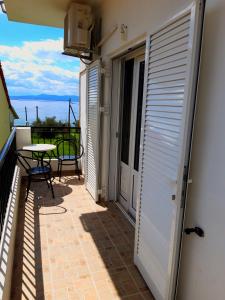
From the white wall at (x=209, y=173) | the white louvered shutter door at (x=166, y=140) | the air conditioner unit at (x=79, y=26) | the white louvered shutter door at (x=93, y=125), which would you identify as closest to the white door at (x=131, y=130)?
the white louvered shutter door at (x=93, y=125)

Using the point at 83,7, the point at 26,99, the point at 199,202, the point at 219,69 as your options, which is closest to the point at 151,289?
the point at 199,202

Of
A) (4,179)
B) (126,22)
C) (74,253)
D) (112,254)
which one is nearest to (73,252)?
(74,253)

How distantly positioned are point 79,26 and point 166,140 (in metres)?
2.31

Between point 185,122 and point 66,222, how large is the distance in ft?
6.97

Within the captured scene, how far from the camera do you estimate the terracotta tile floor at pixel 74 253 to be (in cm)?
177

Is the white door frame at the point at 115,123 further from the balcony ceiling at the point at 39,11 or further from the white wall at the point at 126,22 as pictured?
the balcony ceiling at the point at 39,11

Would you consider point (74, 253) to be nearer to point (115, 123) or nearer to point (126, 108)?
point (115, 123)

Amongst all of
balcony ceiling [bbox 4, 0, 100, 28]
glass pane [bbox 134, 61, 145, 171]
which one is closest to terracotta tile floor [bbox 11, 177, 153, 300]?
glass pane [bbox 134, 61, 145, 171]

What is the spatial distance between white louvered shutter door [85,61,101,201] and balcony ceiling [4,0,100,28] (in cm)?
93

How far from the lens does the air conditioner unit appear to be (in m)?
2.92

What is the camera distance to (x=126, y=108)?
301 centimetres

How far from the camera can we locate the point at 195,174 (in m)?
1.34

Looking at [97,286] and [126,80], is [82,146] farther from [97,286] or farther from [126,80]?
[97,286]

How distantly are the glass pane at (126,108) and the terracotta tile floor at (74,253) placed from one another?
841 millimetres
